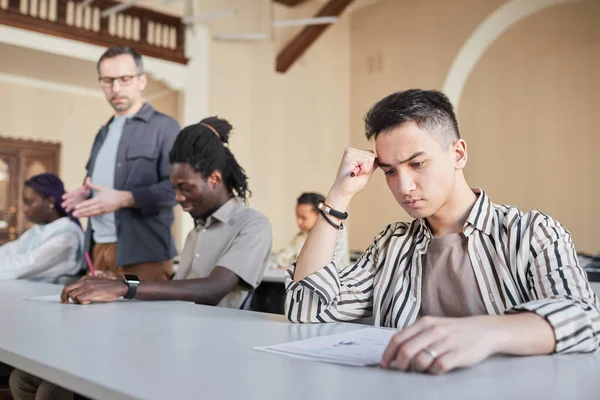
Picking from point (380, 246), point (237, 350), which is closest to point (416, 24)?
point (380, 246)

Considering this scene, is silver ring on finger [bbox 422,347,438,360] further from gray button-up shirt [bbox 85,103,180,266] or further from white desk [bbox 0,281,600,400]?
gray button-up shirt [bbox 85,103,180,266]

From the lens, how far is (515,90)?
705 cm

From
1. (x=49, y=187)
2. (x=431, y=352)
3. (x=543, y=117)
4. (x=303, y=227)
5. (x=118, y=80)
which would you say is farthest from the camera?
(x=543, y=117)

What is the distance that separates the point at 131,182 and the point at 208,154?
0.62 metres

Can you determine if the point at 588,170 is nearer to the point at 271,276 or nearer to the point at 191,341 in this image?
the point at 271,276

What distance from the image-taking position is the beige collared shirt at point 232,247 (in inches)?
75.0

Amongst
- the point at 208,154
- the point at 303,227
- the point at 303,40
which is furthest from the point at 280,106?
the point at 208,154

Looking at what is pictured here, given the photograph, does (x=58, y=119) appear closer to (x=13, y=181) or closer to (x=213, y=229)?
(x=13, y=181)

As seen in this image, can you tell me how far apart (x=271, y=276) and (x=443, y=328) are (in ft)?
7.40

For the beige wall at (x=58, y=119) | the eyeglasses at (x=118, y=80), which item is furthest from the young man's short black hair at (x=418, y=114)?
the beige wall at (x=58, y=119)

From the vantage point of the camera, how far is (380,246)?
1457 mm

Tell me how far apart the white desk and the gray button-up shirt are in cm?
104

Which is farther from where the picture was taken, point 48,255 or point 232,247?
point 48,255

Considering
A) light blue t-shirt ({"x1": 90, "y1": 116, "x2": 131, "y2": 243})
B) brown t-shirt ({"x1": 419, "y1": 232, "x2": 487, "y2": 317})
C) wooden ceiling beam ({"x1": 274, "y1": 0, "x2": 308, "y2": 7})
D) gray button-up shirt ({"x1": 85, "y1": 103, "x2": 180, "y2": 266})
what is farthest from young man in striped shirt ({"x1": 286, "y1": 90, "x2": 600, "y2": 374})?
wooden ceiling beam ({"x1": 274, "y1": 0, "x2": 308, "y2": 7})
